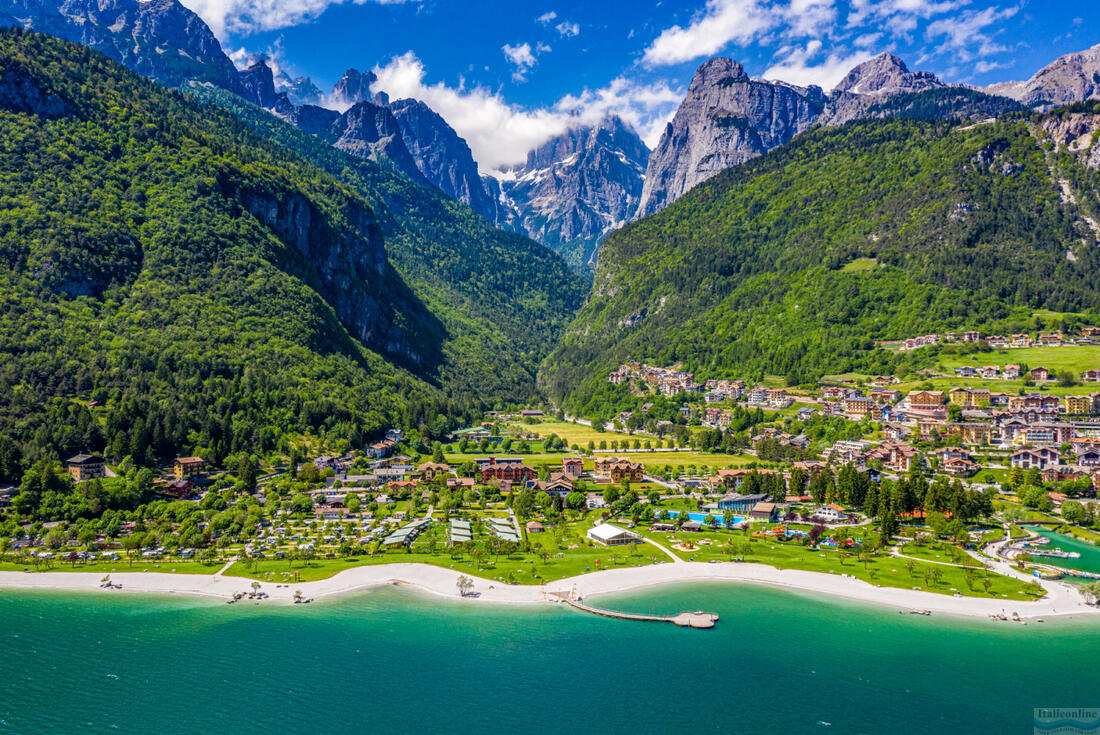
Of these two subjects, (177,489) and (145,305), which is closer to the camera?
(177,489)

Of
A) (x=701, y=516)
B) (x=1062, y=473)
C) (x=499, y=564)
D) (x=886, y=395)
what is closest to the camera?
(x=499, y=564)

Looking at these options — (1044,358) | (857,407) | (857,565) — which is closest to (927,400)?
(857,407)

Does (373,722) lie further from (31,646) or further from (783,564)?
(783,564)

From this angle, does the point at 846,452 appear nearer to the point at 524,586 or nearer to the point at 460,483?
the point at 460,483

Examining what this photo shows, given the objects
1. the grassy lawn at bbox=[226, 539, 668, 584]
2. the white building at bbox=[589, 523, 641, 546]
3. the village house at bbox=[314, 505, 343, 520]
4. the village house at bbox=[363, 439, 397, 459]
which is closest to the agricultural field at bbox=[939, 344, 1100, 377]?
the white building at bbox=[589, 523, 641, 546]

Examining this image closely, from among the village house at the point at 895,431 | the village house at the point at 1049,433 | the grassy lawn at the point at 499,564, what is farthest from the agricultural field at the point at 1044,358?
the grassy lawn at the point at 499,564

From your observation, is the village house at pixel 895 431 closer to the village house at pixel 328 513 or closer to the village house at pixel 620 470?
the village house at pixel 620 470

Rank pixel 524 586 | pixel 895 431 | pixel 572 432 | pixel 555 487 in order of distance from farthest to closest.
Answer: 1. pixel 572 432
2. pixel 895 431
3. pixel 555 487
4. pixel 524 586
